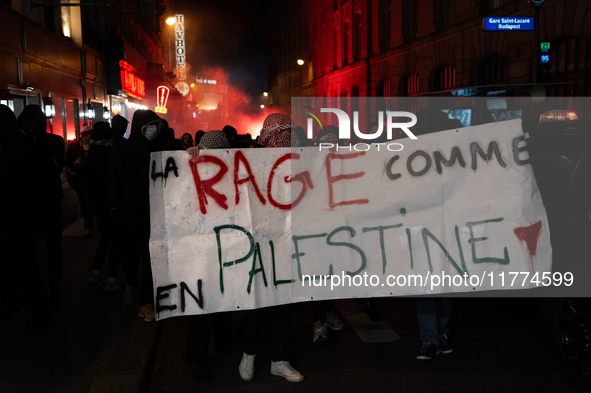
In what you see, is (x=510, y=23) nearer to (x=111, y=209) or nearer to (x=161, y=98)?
(x=111, y=209)

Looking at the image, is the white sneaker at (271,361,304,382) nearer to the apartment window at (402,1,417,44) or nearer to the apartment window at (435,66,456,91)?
the apartment window at (435,66,456,91)

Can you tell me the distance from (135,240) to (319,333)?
1908 mm

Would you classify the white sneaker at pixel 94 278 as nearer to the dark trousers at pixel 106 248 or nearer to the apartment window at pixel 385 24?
the dark trousers at pixel 106 248

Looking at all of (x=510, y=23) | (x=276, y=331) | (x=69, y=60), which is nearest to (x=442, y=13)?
(x=510, y=23)

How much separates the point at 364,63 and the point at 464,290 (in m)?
27.7

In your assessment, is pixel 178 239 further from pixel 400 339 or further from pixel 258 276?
pixel 400 339

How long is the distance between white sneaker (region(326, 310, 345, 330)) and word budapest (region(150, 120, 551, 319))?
3.29ft

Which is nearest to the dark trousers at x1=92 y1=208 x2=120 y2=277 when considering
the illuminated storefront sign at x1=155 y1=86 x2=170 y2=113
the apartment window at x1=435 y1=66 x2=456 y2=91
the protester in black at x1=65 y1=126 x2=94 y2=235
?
the protester in black at x1=65 y1=126 x2=94 y2=235

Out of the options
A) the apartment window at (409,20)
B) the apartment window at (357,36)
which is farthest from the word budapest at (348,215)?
the apartment window at (357,36)

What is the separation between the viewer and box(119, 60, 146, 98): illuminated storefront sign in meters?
22.0

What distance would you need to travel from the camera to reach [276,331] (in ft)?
13.0

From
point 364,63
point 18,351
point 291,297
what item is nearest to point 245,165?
point 291,297

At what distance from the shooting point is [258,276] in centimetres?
388

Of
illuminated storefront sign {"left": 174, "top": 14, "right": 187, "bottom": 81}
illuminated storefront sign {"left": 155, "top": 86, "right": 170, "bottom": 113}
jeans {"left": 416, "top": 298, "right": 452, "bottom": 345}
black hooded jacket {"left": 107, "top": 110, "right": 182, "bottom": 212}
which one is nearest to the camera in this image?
jeans {"left": 416, "top": 298, "right": 452, "bottom": 345}
